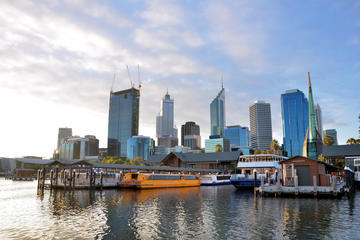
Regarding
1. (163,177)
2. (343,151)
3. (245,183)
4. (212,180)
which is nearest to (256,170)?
(245,183)

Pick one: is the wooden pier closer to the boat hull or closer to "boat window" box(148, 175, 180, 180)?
the boat hull

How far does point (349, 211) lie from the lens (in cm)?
2977

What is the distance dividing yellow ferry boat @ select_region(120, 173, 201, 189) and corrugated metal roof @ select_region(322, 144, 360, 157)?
198 feet

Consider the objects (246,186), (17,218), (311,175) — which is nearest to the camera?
(17,218)

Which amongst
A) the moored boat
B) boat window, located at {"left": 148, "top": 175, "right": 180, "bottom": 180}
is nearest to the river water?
the moored boat

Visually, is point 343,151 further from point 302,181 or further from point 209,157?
point 302,181

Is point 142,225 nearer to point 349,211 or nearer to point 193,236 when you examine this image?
point 193,236

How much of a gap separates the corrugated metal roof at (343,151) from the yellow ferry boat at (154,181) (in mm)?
60489

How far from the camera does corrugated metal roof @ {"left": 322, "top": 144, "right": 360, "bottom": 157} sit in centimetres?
10204

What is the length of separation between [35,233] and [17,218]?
7843mm

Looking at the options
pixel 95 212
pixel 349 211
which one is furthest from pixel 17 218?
pixel 349 211

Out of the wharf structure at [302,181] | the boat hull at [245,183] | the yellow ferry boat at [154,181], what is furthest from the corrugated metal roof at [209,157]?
the wharf structure at [302,181]

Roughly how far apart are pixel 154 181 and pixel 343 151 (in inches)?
3057

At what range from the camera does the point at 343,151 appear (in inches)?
4141
